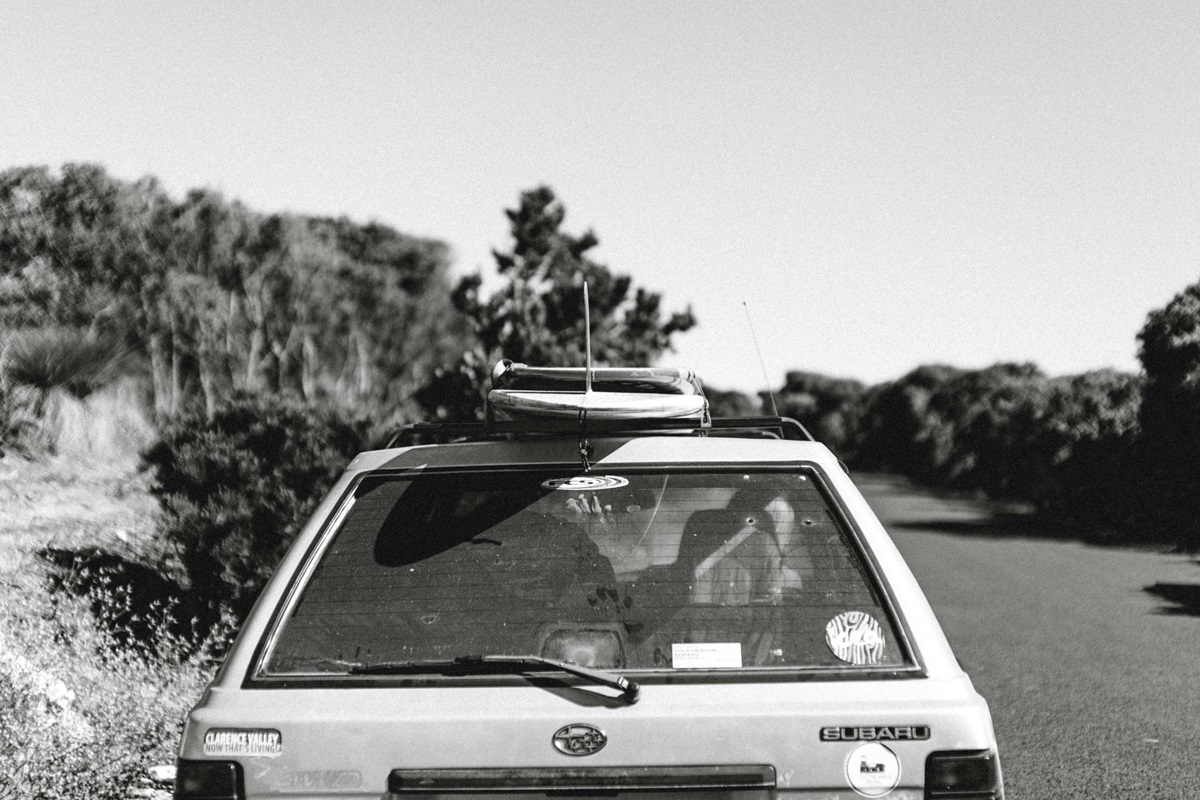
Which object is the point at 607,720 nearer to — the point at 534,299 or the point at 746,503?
the point at 746,503

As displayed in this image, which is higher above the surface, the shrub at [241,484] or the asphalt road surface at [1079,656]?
the shrub at [241,484]

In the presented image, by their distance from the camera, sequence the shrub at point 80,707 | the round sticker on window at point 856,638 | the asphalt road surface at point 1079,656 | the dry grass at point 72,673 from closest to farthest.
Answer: the round sticker on window at point 856,638 < the shrub at point 80,707 < the dry grass at point 72,673 < the asphalt road surface at point 1079,656

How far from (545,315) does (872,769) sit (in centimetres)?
1968

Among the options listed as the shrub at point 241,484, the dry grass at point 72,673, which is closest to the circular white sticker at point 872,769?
the dry grass at point 72,673

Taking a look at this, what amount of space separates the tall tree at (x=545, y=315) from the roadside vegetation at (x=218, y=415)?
5 cm

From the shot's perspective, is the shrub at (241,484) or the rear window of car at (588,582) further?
the shrub at (241,484)

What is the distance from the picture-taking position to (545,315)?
22.2m

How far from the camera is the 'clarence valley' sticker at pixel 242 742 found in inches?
109

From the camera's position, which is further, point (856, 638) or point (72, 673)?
point (72, 673)

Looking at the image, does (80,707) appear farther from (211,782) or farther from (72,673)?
(211,782)


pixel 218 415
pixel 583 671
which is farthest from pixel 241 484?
pixel 583 671

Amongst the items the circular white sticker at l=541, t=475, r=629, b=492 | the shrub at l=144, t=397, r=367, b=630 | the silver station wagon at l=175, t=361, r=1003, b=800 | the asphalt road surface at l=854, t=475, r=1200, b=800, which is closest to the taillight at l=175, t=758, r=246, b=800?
the silver station wagon at l=175, t=361, r=1003, b=800

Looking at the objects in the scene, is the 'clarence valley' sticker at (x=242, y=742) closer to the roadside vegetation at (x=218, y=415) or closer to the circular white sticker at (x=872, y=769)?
the circular white sticker at (x=872, y=769)

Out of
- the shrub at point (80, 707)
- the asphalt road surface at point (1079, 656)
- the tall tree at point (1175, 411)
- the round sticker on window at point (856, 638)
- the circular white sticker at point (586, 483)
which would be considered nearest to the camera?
the round sticker on window at point (856, 638)
